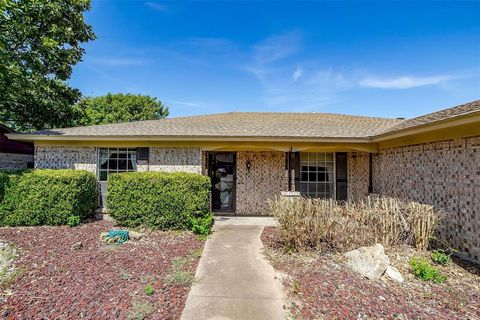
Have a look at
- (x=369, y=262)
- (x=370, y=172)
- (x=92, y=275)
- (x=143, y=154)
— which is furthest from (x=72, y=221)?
(x=370, y=172)

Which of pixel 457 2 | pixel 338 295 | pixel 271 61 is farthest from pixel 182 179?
pixel 457 2

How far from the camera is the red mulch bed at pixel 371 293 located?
327cm

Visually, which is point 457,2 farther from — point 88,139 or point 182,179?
point 88,139

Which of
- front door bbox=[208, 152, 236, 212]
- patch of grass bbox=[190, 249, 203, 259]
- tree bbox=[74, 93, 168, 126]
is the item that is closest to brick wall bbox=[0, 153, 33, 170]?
front door bbox=[208, 152, 236, 212]

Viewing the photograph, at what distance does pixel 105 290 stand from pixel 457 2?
12.3m

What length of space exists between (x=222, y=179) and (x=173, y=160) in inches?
81.8

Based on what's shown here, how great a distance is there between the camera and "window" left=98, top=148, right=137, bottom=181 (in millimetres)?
8664

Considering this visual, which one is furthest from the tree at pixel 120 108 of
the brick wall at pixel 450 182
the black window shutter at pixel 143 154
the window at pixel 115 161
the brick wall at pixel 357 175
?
the brick wall at pixel 450 182

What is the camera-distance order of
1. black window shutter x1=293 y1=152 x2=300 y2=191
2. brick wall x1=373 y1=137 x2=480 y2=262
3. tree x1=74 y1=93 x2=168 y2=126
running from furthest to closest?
tree x1=74 y1=93 x2=168 y2=126
black window shutter x1=293 y1=152 x2=300 y2=191
brick wall x1=373 y1=137 x2=480 y2=262

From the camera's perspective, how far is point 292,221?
521cm

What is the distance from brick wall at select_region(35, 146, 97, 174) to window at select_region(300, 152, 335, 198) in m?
7.30

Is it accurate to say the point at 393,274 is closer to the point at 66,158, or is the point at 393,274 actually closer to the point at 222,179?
the point at 222,179

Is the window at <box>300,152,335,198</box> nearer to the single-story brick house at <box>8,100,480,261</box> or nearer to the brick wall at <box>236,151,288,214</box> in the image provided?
the single-story brick house at <box>8,100,480,261</box>

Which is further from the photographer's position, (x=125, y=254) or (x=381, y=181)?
(x=381, y=181)
